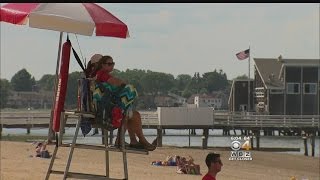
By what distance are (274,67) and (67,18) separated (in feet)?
230

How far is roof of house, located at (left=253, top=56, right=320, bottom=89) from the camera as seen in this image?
234 feet

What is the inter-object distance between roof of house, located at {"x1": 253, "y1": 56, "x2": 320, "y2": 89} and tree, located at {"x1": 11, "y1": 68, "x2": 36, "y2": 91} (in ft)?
182

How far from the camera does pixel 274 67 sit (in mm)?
75688

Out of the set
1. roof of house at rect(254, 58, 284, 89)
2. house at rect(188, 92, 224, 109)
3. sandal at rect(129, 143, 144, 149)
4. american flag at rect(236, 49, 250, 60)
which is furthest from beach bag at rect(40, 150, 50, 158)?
roof of house at rect(254, 58, 284, 89)

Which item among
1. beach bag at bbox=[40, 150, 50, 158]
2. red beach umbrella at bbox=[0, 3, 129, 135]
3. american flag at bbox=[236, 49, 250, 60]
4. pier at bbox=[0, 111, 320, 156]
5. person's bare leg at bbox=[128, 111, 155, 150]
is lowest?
beach bag at bbox=[40, 150, 50, 158]

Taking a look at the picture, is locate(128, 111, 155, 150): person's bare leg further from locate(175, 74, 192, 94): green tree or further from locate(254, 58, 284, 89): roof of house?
locate(175, 74, 192, 94): green tree

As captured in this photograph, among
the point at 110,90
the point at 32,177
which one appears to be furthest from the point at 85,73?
the point at 32,177

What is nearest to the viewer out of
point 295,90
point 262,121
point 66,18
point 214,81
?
point 66,18

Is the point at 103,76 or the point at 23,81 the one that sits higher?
the point at 23,81

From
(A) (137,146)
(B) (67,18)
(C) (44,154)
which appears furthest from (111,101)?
(C) (44,154)

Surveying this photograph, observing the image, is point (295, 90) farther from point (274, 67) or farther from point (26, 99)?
point (26, 99)

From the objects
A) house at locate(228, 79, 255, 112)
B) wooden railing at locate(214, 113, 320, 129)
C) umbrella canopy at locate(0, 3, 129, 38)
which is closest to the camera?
umbrella canopy at locate(0, 3, 129, 38)

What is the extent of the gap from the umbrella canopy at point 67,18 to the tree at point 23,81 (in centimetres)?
11547

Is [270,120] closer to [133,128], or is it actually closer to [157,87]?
[157,87]
